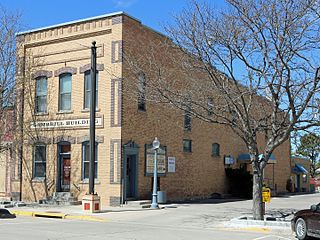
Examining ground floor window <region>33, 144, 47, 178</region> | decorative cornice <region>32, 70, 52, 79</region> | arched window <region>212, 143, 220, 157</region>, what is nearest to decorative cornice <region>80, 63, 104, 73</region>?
decorative cornice <region>32, 70, 52, 79</region>

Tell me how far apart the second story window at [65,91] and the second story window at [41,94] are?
3.62ft

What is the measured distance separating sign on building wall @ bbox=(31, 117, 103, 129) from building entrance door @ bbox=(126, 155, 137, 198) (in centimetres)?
241

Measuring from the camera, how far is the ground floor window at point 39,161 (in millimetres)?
27281

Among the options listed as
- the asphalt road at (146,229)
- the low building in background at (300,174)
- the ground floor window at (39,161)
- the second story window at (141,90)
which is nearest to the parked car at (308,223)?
the asphalt road at (146,229)

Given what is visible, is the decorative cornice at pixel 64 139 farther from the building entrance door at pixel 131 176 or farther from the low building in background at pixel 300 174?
the low building in background at pixel 300 174

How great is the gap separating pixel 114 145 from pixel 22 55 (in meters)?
8.33

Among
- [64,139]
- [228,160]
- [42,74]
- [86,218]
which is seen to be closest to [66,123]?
[64,139]

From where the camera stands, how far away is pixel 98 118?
82.8 feet

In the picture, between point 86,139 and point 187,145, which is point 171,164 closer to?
point 187,145

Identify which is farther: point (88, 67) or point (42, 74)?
point (42, 74)

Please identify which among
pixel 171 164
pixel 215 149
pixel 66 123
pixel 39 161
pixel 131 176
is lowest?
pixel 131 176

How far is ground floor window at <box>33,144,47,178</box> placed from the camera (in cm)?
2728

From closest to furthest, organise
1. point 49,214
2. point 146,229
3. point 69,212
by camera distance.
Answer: point 146,229 < point 49,214 < point 69,212

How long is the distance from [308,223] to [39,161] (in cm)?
1735
